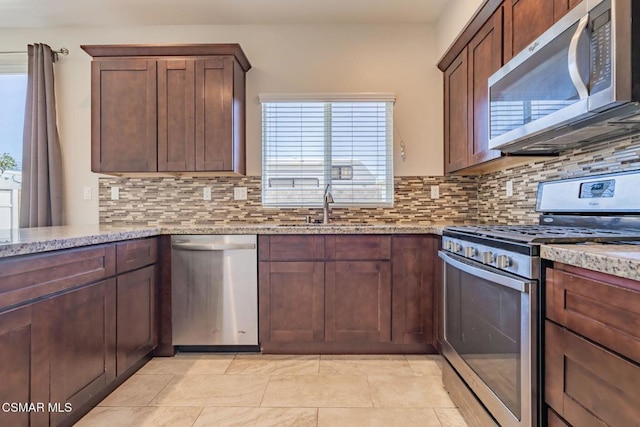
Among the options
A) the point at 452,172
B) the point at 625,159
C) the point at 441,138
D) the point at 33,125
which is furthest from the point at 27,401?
the point at 441,138

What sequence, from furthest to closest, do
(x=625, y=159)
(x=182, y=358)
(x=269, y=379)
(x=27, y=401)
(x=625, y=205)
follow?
1. (x=182, y=358)
2. (x=269, y=379)
3. (x=625, y=159)
4. (x=625, y=205)
5. (x=27, y=401)

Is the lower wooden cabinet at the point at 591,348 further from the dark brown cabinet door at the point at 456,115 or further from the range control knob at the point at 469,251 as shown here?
the dark brown cabinet door at the point at 456,115

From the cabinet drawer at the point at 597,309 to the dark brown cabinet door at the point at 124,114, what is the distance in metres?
2.53

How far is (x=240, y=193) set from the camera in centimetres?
293

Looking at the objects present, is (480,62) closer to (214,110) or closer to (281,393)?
(214,110)

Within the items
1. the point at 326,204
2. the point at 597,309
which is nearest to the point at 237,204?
the point at 326,204

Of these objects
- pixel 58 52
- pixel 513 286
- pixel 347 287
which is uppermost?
pixel 58 52

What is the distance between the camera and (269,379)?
2.09 m

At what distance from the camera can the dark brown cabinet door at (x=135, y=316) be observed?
6.34 ft

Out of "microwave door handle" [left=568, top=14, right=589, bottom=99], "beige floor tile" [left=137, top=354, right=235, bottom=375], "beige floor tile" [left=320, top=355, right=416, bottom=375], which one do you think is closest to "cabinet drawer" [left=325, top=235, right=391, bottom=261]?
"beige floor tile" [left=320, top=355, right=416, bottom=375]

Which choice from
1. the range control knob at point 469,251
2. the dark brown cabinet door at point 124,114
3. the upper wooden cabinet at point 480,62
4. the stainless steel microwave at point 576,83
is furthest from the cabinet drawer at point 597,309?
the dark brown cabinet door at point 124,114

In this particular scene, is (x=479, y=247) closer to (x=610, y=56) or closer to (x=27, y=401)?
(x=610, y=56)

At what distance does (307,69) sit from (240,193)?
1.16 m

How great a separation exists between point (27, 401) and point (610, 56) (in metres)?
2.32
